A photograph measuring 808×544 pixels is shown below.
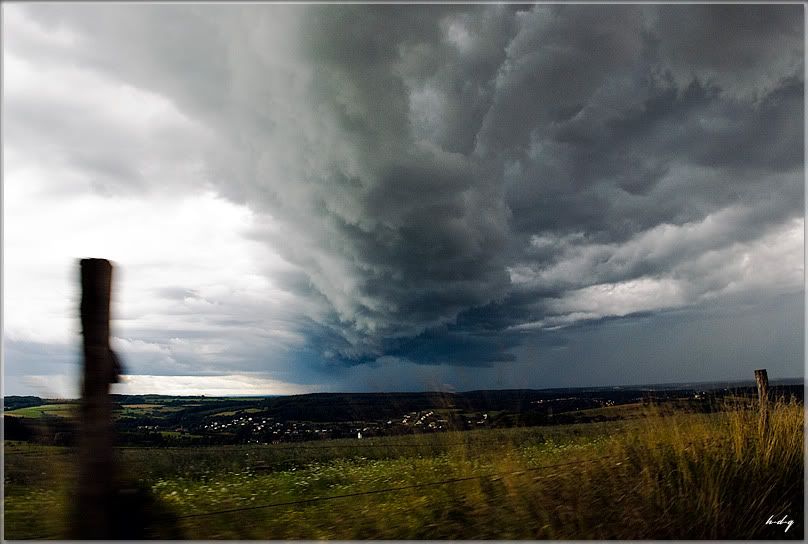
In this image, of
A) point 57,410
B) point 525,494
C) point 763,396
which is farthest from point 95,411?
point 763,396

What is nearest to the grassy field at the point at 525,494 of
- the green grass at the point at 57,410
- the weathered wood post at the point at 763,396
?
the weathered wood post at the point at 763,396

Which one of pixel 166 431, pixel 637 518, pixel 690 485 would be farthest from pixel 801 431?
pixel 166 431

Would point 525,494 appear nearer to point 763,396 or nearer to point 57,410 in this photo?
point 57,410

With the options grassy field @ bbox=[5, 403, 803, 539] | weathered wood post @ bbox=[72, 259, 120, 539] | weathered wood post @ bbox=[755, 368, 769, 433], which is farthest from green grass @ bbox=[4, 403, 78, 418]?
weathered wood post @ bbox=[755, 368, 769, 433]

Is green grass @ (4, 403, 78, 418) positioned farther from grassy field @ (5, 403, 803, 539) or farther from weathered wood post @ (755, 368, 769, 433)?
weathered wood post @ (755, 368, 769, 433)

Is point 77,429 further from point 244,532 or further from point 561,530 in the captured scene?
point 561,530
